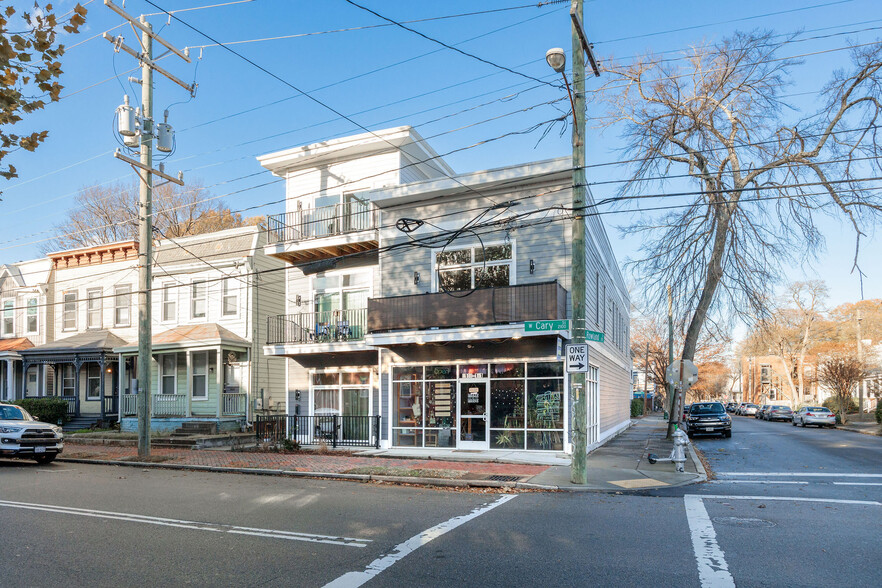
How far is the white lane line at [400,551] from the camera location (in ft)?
18.9

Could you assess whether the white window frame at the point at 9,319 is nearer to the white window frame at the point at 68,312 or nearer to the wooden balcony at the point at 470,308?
the white window frame at the point at 68,312

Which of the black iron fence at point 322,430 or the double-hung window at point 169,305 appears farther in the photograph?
the double-hung window at point 169,305

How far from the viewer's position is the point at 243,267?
24.8m

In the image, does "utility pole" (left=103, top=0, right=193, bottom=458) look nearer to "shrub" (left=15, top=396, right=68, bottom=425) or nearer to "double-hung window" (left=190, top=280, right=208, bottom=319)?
"double-hung window" (left=190, top=280, right=208, bottom=319)

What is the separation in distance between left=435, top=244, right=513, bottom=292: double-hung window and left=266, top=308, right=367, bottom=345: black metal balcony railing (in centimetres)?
332

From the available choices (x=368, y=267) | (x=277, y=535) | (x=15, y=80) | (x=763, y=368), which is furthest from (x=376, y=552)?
(x=763, y=368)

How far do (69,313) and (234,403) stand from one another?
11532 mm

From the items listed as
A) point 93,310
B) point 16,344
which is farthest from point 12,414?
point 16,344

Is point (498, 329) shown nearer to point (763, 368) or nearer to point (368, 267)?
point (368, 267)

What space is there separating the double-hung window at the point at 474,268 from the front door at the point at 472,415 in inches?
114

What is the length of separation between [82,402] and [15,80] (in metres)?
26.3

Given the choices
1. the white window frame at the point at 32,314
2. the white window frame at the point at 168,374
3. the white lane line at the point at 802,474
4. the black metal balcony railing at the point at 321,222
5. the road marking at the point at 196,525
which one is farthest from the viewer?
the white window frame at the point at 32,314

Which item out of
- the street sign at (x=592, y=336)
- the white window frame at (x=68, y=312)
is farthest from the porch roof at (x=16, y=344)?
the street sign at (x=592, y=336)

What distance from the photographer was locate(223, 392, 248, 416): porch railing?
24016 mm
